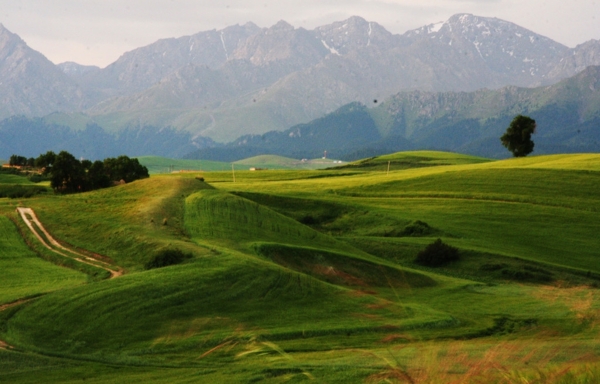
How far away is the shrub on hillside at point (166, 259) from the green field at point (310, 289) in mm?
468

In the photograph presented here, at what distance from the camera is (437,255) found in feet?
228

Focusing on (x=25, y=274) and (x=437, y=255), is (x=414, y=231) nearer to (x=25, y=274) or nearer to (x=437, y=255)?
(x=437, y=255)

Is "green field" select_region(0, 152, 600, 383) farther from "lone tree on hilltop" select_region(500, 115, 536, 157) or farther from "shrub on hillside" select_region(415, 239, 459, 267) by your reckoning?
"lone tree on hilltop" select_region(500, 115, 536, 157)

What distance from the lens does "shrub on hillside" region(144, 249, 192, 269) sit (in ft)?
149

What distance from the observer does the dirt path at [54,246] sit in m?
48.8

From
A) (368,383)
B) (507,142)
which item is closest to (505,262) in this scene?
(368,383)

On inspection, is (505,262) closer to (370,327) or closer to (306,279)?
(306,279)

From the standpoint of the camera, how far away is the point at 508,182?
105812 mm

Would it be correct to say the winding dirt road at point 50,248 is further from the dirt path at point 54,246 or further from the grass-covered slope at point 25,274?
the grass-covered slope at point 25,274

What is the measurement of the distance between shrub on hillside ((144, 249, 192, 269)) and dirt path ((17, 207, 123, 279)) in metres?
2.14

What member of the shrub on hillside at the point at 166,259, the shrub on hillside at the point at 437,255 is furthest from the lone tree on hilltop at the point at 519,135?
the shrub on hillside at the point at 166,259

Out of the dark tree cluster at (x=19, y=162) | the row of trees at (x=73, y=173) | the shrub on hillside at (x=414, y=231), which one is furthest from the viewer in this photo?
the dark tree cluster at (x=19, y=162)

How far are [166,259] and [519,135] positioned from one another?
122 meters

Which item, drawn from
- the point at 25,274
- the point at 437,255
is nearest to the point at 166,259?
the point at 25,274
